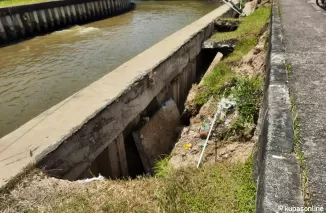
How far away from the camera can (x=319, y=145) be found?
7.77 feet

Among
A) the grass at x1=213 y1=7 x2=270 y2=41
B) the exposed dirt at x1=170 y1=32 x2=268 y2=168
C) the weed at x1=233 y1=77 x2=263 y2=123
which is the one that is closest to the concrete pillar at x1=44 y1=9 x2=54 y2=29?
the grass at x1=213 y1=7 x2=270 y2=41

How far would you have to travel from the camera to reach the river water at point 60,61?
289 inches

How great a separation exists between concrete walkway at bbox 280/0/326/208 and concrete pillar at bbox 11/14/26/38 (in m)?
12.9

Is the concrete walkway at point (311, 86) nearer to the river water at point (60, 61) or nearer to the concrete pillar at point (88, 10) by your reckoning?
the river water at point (60, 61)

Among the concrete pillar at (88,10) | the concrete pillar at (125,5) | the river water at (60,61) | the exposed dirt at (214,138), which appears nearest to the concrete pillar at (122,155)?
the exposed dirt at (214,138)

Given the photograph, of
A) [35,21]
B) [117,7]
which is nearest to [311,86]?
[35,21]

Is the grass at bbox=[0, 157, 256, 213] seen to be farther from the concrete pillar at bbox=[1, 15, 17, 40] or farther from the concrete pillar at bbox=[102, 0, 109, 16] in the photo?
the concrete pillar at bbox=[102, 0, 109, 16]

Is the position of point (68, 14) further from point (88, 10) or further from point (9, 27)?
point (9, 27)

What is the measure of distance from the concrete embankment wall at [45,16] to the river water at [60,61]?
85 cm

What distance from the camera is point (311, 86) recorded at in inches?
133

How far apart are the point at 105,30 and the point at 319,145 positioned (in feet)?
51.1

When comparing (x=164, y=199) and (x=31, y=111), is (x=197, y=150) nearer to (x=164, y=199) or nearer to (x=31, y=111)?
A: (x=164, y=199)

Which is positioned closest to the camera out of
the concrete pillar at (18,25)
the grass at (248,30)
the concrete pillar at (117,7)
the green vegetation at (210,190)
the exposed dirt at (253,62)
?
the green vegetation at (210,190)

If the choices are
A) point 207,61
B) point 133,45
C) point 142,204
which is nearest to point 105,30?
point 133,45
